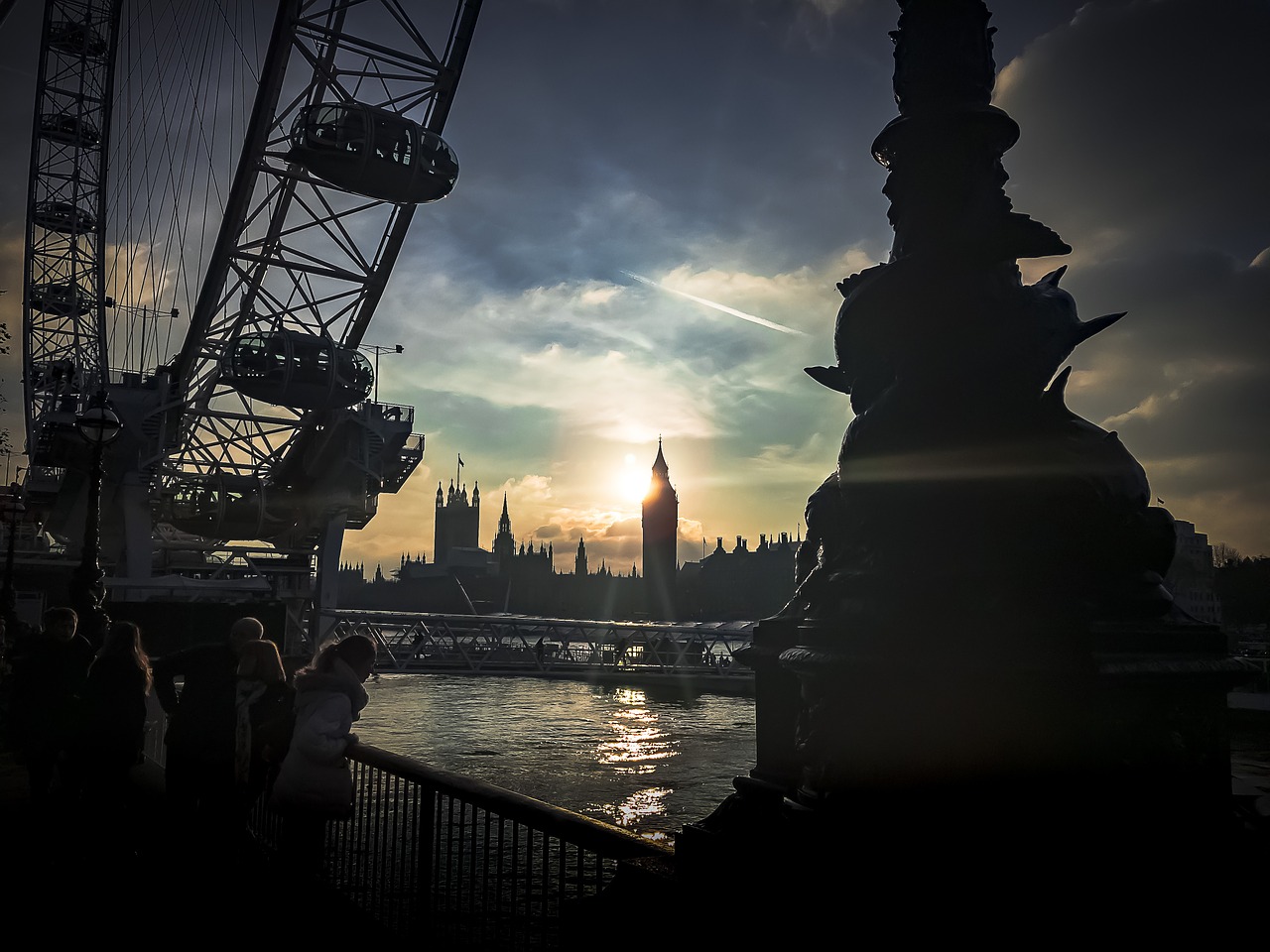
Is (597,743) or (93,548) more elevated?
(93,548)

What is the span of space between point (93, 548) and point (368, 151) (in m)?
18.0

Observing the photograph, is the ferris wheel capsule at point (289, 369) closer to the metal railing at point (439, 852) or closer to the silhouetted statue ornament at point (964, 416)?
the metal railing at point (439, 852)

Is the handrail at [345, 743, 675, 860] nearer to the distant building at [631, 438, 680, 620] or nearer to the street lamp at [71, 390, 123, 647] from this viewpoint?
the street lamp at [71, 390, 123, 647]

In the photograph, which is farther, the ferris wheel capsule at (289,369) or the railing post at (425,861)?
the ferris wheel capsule at (289,369)

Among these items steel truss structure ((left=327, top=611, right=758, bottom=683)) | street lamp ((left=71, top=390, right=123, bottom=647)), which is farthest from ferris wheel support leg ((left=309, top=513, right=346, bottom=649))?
street lamp ((left=71, top=390, right=123, bottom=647))

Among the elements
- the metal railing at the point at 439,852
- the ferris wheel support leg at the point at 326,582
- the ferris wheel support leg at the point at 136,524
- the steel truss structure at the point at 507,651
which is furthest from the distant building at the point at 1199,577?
the metal railing at the point at 439,852

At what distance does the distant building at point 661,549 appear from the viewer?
144 meters

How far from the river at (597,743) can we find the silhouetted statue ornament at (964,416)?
446 inches

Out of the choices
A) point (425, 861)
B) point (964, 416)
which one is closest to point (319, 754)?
point (425, 861)

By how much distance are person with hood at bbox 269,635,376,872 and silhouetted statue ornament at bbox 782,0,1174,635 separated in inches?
88.4

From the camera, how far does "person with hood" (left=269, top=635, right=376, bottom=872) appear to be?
13.8 ft

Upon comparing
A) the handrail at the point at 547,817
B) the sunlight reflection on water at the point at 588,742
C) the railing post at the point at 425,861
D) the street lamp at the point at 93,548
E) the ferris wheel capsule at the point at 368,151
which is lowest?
the sunlight reflection on water at the point at 588,742

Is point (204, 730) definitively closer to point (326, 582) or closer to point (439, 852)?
point (439, 852)

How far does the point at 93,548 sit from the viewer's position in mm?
10789
